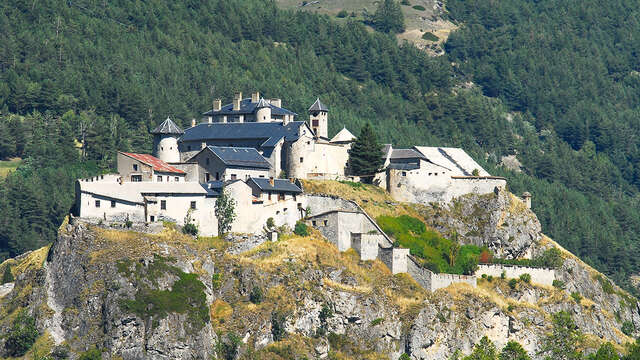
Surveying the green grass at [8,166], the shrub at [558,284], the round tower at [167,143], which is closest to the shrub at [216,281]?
the round tower at [167,143]

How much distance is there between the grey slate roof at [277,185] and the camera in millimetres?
108569

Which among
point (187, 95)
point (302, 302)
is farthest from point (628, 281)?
point (302, 302)

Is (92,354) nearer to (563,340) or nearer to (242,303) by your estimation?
(242,303)

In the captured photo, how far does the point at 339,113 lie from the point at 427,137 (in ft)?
56.6

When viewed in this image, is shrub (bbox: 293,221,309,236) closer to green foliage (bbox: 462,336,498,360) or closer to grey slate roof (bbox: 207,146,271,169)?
grey slate roof (bbox: 207,146,271,169)

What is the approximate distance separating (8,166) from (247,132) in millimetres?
42717

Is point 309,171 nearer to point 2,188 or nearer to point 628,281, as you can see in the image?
point 2,188

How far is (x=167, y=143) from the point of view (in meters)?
117

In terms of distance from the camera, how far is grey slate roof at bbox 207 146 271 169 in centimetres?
11324

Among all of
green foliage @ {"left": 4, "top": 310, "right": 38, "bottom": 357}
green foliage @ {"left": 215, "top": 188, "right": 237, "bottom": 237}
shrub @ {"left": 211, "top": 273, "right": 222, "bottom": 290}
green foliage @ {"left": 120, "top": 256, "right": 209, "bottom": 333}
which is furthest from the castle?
green foliage @ {"left": 4, "top": 310, "right": 38, "bottom": 357}

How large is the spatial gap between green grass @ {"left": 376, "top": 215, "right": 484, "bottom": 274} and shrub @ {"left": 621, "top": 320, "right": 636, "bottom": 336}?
68.3 feet

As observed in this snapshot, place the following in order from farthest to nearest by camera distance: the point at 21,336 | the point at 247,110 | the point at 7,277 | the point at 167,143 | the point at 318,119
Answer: the point at 247,110 → the point at 318,119 → the point at 167,143 → the point at 7,277 → the point at 21,336

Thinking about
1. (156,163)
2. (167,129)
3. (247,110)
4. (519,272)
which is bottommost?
(519,272)

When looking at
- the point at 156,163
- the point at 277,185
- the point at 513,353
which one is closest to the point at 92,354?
the point at 156,163
